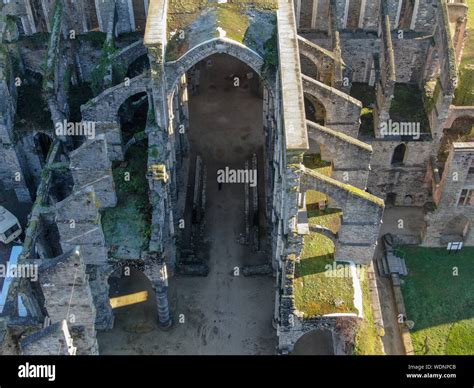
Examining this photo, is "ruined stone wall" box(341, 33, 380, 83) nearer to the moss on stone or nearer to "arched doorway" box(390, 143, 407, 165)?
"arched doorway" box(390, 143, 407, 165)

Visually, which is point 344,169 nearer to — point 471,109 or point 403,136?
point 403,136

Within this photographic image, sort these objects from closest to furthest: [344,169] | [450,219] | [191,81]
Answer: [344,169] < [450,219] < [191,81]

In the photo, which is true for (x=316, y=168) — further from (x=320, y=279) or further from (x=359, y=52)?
(x=359, y=52)

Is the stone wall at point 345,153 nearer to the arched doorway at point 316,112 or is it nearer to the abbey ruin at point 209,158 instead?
the abbey ruin at point 209,158

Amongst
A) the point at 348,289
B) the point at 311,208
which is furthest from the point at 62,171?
the point at 348,289

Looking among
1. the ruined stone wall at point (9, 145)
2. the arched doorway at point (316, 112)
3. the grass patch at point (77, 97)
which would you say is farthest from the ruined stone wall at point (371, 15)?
the ruined stone wall at point (9, 145)

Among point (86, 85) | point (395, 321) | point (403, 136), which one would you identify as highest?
point (86, 85)
